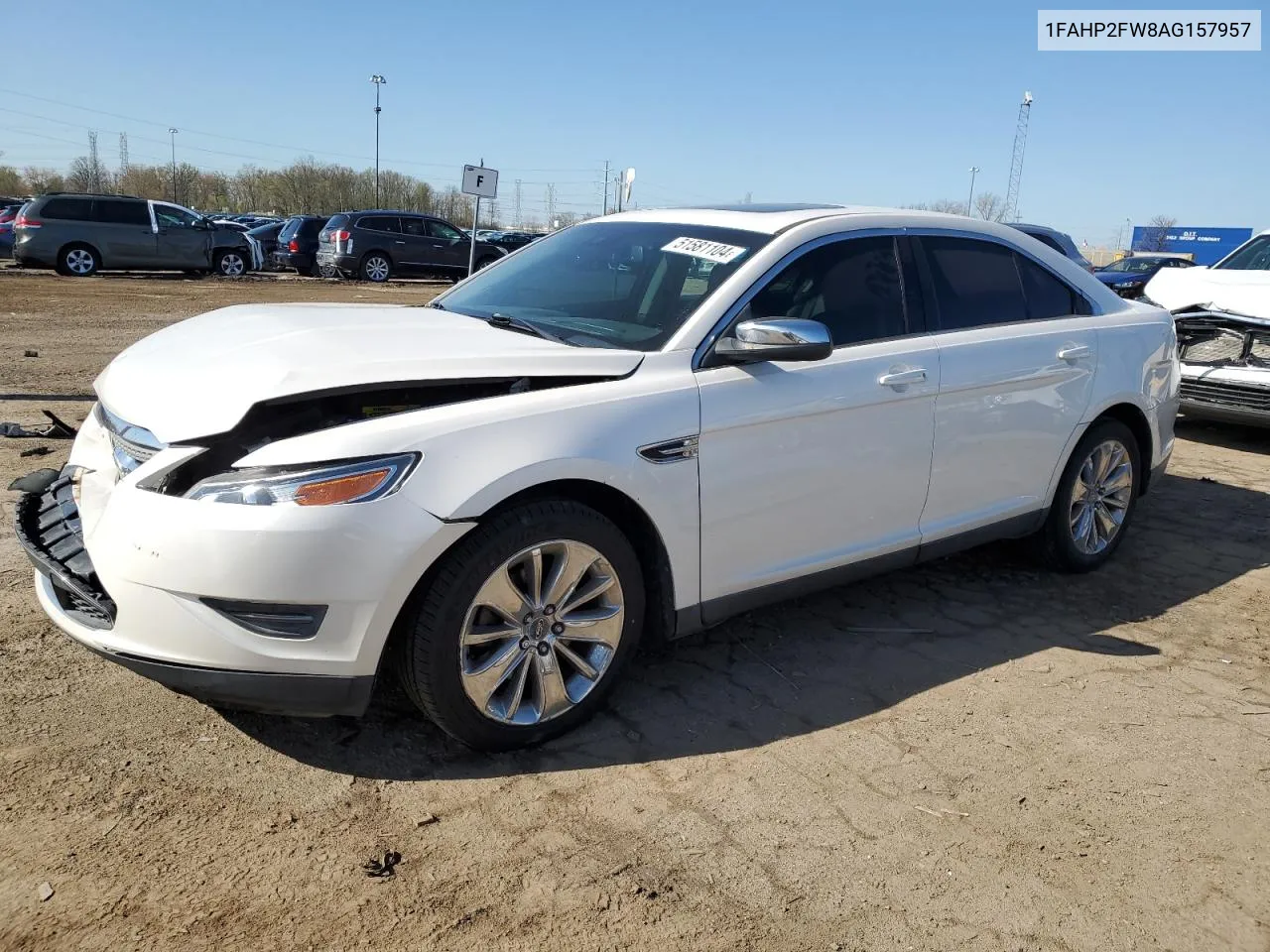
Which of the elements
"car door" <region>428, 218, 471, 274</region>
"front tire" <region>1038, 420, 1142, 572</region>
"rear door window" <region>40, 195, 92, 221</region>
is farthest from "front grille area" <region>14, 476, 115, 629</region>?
"car door" <region>428, 218, 471, 274</region>

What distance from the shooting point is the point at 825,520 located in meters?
3.59

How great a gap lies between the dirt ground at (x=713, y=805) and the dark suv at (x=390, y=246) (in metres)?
19.7

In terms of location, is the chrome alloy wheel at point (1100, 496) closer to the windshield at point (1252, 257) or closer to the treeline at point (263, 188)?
the windshield at point (1252, 257)

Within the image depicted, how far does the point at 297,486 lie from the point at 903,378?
90.2 inches

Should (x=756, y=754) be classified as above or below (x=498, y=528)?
below

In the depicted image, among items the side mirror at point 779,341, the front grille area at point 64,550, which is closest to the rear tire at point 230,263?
the front grille area at point 64,550

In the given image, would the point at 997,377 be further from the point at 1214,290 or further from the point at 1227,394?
the point at 1214,290

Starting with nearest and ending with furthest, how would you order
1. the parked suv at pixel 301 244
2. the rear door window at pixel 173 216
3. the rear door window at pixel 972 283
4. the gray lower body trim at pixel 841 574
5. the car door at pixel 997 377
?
the gray lower body trim at pixel 841 574 < the car door at pixel 997 377 < the rear door window at pixel 972 283 < the rear door window at pixel 173 216 < the parked suv at pixel 301 244

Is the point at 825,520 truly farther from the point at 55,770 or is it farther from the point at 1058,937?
the point at 55,770

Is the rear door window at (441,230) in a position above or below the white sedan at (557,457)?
above

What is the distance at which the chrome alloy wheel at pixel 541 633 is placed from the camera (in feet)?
9.36

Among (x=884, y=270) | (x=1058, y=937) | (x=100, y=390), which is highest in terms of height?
(x=884, y=270)

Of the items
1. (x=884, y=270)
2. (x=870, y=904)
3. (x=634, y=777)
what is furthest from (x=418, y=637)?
(x=884, y=270)

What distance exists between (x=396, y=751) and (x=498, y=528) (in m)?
0.81
